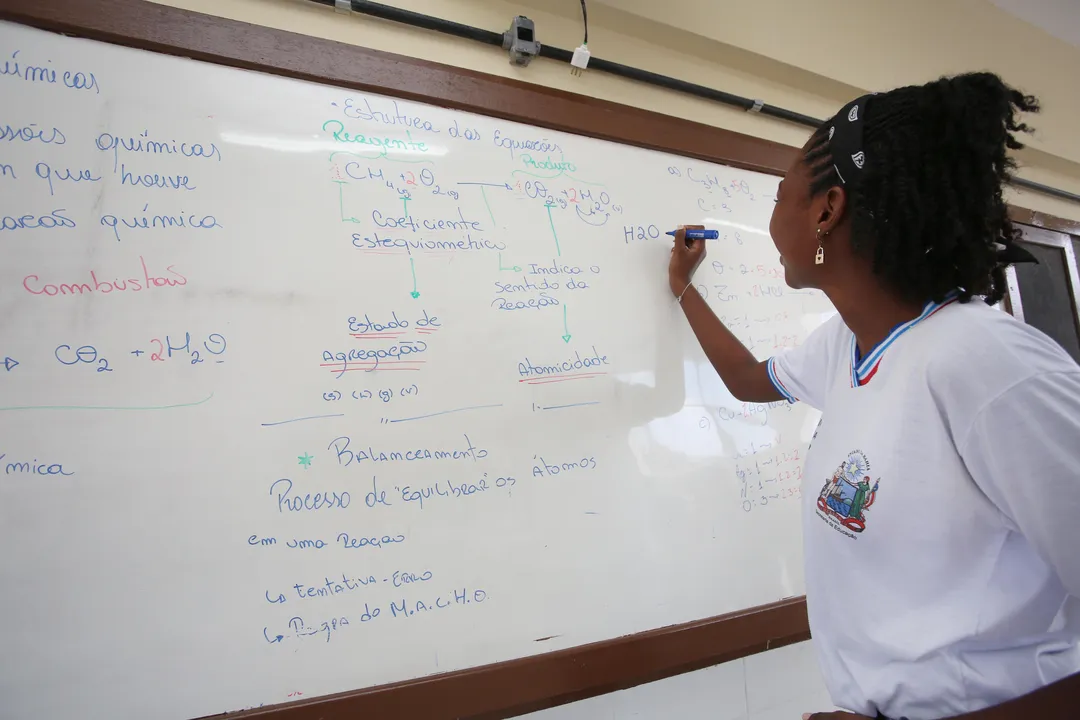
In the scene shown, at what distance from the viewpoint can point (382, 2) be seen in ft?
2.70

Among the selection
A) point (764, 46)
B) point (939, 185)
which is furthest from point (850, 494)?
point (764, 46)

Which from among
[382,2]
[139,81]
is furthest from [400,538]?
[382,2]

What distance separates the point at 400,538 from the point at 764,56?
1279mm

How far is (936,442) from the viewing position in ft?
1.75

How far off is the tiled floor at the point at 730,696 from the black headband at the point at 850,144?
90cm

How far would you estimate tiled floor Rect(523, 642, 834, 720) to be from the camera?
0.87 m

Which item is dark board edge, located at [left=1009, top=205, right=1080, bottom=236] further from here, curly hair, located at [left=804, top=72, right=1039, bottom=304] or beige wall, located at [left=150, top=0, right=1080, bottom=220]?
curly hair, located at [left=804, top=72, right=1039, bottom=304]

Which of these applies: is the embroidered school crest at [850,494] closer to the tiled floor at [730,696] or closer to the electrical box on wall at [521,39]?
the tiled floor at [730,696]

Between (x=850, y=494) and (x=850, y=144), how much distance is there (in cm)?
44

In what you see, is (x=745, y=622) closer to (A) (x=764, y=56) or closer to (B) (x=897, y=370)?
(B) (x=897, y=370)

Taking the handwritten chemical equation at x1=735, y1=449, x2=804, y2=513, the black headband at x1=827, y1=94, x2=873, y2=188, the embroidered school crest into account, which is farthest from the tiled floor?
the black headband at x1=827, y1=94, x2=873, y2=188

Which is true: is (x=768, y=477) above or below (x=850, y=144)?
below

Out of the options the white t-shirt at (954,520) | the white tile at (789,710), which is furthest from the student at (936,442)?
the white tile at (789,710)

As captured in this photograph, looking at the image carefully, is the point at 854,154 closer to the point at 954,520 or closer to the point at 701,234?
the point at 701,234
